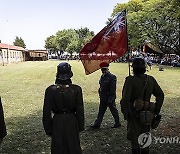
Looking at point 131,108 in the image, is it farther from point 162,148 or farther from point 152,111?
point 162,148

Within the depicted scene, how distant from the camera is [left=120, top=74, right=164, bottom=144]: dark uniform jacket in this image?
489 centimetres

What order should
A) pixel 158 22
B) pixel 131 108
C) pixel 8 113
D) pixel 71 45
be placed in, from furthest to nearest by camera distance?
1. pixel 71 45
2. pixel 158 22
3. pixel 8 113
4. pixel 131 108

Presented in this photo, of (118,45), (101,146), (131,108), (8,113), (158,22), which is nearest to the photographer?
(131,108)

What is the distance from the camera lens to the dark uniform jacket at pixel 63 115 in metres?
4.38

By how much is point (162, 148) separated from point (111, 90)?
2033mm

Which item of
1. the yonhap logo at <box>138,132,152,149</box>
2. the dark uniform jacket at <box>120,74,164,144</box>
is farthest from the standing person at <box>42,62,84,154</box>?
the yonhap logo at <box>138,132,152,149</box>

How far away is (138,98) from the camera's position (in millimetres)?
4992

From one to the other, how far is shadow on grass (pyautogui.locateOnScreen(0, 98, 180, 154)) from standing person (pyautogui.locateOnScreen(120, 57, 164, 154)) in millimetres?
1715

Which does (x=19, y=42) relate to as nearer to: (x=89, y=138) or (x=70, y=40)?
(x=70, y=40)

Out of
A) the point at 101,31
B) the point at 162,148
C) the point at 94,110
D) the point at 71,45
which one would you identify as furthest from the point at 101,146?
the point at 71,45

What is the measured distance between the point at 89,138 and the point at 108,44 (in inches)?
97.5

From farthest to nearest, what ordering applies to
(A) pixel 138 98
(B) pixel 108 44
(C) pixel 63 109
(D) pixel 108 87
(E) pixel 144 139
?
(D) pixel 108 87, (B) pixel 108 44, (E) pixel 144 139, (A) pixel 138 98, (C) pixel 63 109

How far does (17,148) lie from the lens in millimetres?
7012

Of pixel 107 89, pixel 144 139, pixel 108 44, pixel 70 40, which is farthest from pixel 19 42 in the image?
pixel 144 139
